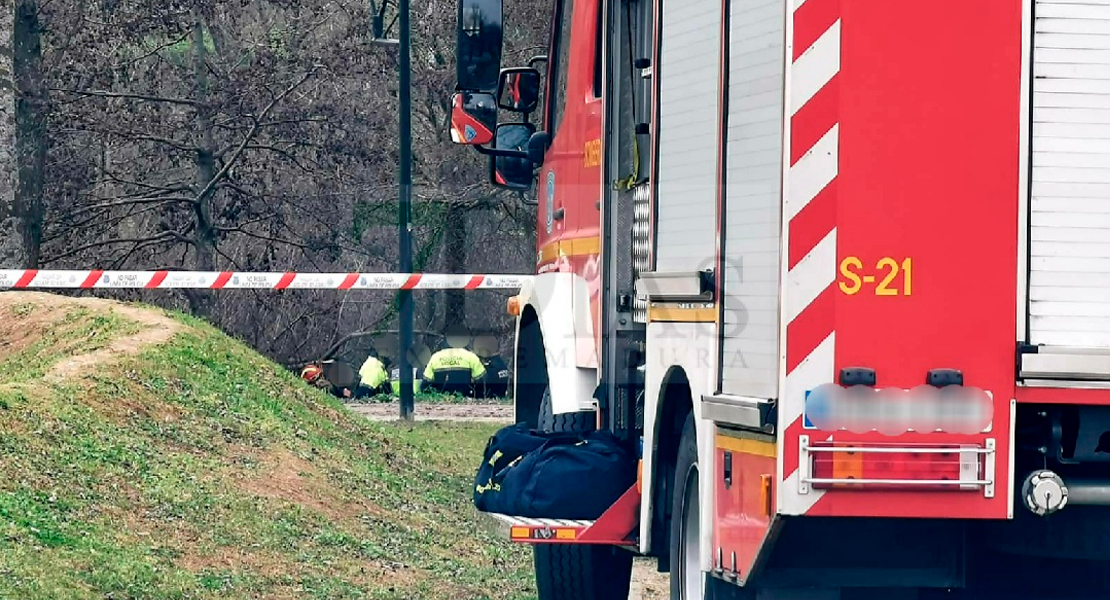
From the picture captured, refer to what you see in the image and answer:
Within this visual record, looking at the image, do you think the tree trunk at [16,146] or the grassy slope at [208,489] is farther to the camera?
the tree trunk at [16,146]

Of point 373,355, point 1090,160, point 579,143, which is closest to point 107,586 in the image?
point 579,143

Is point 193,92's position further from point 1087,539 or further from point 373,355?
point 1087,539

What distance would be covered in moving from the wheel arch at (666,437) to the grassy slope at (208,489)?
8.41 ft

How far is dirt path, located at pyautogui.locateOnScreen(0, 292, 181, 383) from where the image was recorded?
12.9 meters

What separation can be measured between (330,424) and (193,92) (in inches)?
522

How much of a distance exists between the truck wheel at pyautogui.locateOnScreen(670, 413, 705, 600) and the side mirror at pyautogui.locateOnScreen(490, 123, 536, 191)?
306 centimetres

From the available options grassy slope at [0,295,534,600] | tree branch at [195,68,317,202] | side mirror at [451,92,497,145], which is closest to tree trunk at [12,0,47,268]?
tree branch at [195,68,317,202]

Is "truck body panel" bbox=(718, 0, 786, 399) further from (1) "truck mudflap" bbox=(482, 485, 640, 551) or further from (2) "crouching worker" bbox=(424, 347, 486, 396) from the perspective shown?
(2) "crouching worker" bbox=(424, 347, 486, 396)

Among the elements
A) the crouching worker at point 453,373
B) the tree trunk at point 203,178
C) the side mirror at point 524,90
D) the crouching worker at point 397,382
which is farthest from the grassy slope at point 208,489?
the tree trunk at point 203,178

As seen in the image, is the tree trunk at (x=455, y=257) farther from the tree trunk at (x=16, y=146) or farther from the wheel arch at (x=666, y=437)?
the wheel arch at (x=666, y=437)

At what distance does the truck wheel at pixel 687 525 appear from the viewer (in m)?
6.44

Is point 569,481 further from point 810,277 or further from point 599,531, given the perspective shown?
point 810,277

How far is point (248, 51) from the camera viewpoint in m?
26.9

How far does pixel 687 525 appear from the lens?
6.58 meters
